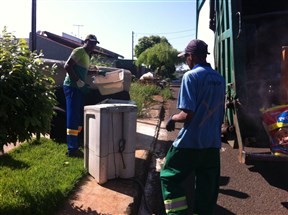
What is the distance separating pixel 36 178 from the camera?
4.31 m

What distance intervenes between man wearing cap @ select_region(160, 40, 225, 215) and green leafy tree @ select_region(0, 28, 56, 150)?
1194 mm

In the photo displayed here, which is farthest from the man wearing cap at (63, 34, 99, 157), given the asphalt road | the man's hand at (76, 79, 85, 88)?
the asphalt road

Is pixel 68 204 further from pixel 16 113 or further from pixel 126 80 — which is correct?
pixel 126 80

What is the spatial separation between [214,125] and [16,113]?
1.73 metres

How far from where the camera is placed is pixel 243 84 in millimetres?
5508

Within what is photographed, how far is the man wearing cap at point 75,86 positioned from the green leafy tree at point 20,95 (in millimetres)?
1635

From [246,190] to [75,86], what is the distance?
2.64m

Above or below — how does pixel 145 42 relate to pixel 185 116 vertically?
above

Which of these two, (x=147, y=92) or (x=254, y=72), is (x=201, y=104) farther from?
(x=147, y=92)

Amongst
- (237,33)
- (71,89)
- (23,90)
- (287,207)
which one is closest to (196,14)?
(237,33)

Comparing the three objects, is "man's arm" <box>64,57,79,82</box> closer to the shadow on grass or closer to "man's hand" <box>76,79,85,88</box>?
"man's hand" <box>76,79,85,88</box>

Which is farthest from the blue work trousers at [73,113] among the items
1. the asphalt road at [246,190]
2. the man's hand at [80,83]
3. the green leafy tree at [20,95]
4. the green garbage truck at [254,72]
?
the green garbage truck at [254,72]

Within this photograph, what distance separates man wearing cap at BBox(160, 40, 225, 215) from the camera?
3365mm

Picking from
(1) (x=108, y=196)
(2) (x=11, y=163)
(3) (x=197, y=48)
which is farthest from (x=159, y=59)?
(3) (x=197, y=48)
